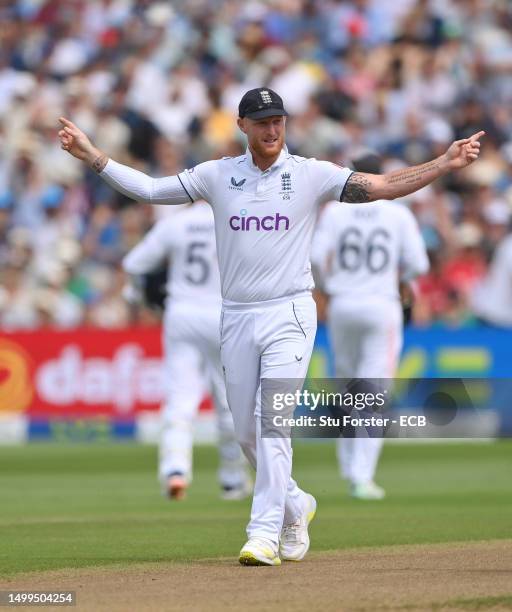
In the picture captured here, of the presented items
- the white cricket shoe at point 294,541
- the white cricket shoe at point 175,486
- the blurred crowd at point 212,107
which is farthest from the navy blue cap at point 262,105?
the blurred crowd at point 212,107

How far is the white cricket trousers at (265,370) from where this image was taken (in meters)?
8.26

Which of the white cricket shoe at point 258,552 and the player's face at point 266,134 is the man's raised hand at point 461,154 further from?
the white cricket shoe at point 258,552

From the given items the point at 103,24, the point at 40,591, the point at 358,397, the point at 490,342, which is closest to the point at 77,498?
the point at 358,397

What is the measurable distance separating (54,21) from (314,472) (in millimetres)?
12639

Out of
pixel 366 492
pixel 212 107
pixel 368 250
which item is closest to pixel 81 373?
pixel 212 107

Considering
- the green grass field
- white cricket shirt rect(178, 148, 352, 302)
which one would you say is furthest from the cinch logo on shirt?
the green grass field

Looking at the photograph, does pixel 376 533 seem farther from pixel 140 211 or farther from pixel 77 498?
pixel 140 211

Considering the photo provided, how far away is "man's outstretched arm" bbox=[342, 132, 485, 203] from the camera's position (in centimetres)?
803

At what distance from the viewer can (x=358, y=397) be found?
11594 mm

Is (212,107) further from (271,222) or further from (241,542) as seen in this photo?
(271,222)

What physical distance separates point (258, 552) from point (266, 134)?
7.24 ft

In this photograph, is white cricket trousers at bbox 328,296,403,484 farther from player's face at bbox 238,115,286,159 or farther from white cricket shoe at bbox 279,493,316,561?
player's face at bbox 238,115,286,159
